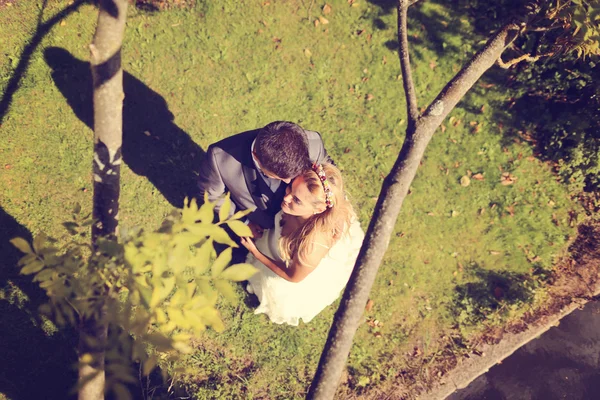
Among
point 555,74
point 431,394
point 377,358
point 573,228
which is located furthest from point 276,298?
point 555,74

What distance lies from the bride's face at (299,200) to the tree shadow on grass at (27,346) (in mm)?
3046

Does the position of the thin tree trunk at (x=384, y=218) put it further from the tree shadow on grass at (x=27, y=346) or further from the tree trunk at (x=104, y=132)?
the tree shadow on grass at (x=27, y=346)

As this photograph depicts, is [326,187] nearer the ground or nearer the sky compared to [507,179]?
nearer the sky

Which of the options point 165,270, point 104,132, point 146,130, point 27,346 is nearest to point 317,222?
point 165,270

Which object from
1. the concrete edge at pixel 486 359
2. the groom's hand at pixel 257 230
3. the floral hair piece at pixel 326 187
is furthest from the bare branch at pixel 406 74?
the concrete edge at pixel 486 359

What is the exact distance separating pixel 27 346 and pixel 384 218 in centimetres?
423

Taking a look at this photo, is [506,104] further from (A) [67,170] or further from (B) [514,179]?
(A) [67,170]

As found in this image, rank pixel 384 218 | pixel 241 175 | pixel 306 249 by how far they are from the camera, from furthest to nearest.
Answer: pixel 241 175 → pixel 306 249 → pixel 384 218

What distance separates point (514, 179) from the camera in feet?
19.6

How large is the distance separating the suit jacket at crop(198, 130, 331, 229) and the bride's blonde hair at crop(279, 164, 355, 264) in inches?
16.1

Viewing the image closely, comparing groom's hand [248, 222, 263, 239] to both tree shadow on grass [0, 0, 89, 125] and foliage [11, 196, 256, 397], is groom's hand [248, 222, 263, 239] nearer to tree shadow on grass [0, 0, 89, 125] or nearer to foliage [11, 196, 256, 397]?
foliage [11, 196, 256, 397]

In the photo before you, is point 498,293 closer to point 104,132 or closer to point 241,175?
point 241,175

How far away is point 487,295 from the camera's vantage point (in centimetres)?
550

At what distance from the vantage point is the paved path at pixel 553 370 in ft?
16.9
